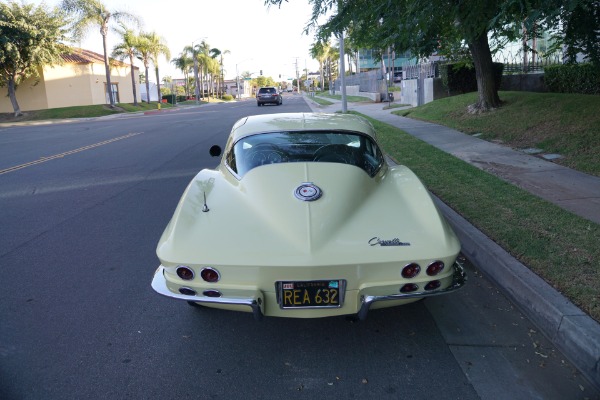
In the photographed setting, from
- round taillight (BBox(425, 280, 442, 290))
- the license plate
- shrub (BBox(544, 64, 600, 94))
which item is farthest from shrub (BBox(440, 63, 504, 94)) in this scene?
the license plate

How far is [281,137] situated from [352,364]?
6.96 ft

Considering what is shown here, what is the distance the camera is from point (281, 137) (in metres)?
4.43

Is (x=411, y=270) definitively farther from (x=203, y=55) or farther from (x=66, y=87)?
(x=203, y=55)

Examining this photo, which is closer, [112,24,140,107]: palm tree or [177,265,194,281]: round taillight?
[177,265,194,281]: round taillight

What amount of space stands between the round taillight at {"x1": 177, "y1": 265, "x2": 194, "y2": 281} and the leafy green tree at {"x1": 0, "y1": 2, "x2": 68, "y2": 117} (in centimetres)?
3525

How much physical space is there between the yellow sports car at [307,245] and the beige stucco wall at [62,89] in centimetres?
4245

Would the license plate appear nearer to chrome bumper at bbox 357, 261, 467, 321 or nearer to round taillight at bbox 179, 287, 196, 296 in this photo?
chrome bumper at bbox 357, 261, 467, 321

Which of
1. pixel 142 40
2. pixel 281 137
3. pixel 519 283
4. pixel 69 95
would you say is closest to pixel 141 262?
pixel 281 137

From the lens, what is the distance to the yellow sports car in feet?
9.90

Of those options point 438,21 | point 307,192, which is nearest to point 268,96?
point 438,21

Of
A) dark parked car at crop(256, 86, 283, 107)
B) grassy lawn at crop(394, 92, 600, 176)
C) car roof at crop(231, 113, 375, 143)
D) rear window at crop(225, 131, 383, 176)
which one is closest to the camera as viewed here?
rear window at crop(225, 131, 383, 176)

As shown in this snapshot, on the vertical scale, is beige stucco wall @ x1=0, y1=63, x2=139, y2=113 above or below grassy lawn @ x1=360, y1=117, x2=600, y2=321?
above

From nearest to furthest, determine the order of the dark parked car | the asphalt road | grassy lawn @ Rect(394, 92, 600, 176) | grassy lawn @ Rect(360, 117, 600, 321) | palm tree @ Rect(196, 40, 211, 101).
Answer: the asphalt road → grassy lawn @ Rect(360, 117, 600, 321) → grassy lawn @ Rect(394, 92, 600, 176) → the dark parked car → palm tree @ Rect(196, 40, 211, 101)

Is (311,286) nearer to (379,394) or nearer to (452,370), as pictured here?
(379,394)
